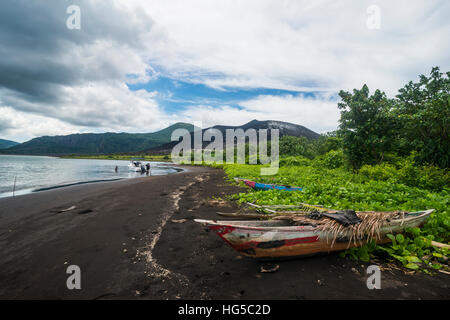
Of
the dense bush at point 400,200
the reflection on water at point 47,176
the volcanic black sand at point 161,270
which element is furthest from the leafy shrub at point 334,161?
the reflection on water at point 47,176

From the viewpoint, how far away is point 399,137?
16.7 metres

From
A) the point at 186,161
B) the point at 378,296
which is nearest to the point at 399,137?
the point at 378,296

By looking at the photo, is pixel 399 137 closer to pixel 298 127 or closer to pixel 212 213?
pixel 212 213

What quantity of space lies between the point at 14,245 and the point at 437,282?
11159 millimetres

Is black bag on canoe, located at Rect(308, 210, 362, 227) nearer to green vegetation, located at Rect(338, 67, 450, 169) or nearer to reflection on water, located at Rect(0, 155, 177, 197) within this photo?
green vegetation, located at Rect(338, 67, 450, 169)

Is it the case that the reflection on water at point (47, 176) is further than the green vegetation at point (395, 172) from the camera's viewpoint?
Yes

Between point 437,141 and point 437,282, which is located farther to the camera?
point 437,141

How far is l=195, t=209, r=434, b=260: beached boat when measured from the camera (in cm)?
422

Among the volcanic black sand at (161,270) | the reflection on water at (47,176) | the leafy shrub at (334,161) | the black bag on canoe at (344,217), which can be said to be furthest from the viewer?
the leafy shrub at (334,161)

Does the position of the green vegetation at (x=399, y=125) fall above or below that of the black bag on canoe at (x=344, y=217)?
above

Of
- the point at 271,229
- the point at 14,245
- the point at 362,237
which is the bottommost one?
the point at 14,245

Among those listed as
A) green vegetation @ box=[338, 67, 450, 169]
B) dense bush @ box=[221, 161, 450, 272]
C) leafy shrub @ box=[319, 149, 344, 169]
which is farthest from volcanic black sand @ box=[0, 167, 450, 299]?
leafy shrub @ box=[319, 149, 344, 169]

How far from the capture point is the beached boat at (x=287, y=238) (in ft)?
13.9

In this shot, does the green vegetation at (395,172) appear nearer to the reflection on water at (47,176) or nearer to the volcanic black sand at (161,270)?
the volcanic black sand at (161,270)
